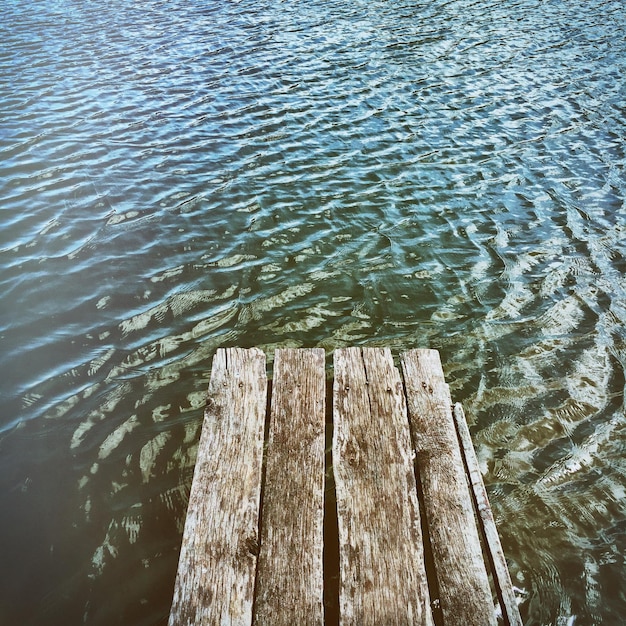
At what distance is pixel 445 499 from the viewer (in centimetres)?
310

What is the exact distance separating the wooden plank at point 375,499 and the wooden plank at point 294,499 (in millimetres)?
132

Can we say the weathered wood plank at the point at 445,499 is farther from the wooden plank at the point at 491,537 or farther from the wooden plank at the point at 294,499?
the wooden plank at the point at 294,499

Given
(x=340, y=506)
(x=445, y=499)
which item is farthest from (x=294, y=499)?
(x=445, y=499)

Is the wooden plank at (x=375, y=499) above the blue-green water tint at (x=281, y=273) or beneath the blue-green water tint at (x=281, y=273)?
above

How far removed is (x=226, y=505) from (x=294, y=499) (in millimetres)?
383

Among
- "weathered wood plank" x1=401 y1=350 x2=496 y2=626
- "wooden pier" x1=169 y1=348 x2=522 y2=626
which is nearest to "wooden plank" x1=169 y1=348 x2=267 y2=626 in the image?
"wooden pier" x1=169 y1=348 x2=522 y2=626

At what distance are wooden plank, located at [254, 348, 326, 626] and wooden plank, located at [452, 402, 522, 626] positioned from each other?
36.1 inches

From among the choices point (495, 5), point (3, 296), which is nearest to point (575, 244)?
point (3, 296)

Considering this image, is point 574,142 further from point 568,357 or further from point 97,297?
point 97,297

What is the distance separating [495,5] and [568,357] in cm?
1940

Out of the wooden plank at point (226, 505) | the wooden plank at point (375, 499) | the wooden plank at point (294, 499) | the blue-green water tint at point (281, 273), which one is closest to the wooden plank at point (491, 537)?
the wooden plank at point (375, 499)

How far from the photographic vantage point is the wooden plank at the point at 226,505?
8.50 ft

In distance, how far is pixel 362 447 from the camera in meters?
3.38

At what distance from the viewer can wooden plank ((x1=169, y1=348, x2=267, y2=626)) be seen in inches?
102
